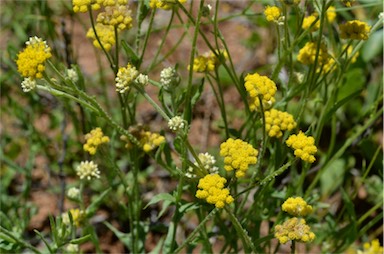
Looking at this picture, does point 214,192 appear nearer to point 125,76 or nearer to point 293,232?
point 293,232

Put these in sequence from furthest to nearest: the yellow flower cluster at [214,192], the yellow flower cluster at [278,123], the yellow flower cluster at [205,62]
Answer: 1. the yellow flower cluster at [205,62]
2. the yellow flower cluster at [278,123]
3. the yellow flower cluster at [214,192]

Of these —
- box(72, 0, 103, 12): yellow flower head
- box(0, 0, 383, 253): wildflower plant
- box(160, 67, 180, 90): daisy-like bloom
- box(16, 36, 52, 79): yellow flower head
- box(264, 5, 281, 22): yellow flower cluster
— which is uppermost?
box(72, 0, 103, 12): yellow flower head

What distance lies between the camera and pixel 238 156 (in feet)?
4.93

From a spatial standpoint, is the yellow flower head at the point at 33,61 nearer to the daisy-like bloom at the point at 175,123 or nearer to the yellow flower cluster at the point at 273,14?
the daisy-like bloom at the point at 175,123

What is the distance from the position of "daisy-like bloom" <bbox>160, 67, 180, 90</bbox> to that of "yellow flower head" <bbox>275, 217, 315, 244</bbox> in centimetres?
51

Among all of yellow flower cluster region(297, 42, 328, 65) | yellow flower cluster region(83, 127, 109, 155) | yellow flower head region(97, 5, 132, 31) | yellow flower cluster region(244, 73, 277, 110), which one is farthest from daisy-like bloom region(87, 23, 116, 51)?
yellow flower cluster region(297, 42, 328, 65)

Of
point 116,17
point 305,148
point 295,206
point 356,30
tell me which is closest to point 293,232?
point 295,206

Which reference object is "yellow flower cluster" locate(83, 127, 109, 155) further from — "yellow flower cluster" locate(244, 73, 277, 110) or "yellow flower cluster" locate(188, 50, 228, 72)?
"yellow flower cluster" locate(244, 73, 277, 110)

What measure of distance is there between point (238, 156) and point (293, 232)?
24cm

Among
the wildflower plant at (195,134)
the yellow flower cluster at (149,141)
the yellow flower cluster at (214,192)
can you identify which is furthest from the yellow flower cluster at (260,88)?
the yellow flower cluster at (149,141)

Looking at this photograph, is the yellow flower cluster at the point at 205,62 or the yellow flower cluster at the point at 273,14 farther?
the yellow flower cluster at the point at 205,62

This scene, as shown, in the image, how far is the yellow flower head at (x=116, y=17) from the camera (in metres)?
1.63

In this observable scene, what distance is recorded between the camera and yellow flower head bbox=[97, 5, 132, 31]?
1.63 meters

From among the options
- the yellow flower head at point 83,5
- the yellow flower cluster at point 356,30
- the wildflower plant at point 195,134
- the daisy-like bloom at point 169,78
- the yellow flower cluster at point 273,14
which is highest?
the yellow flower head at point 83,5
